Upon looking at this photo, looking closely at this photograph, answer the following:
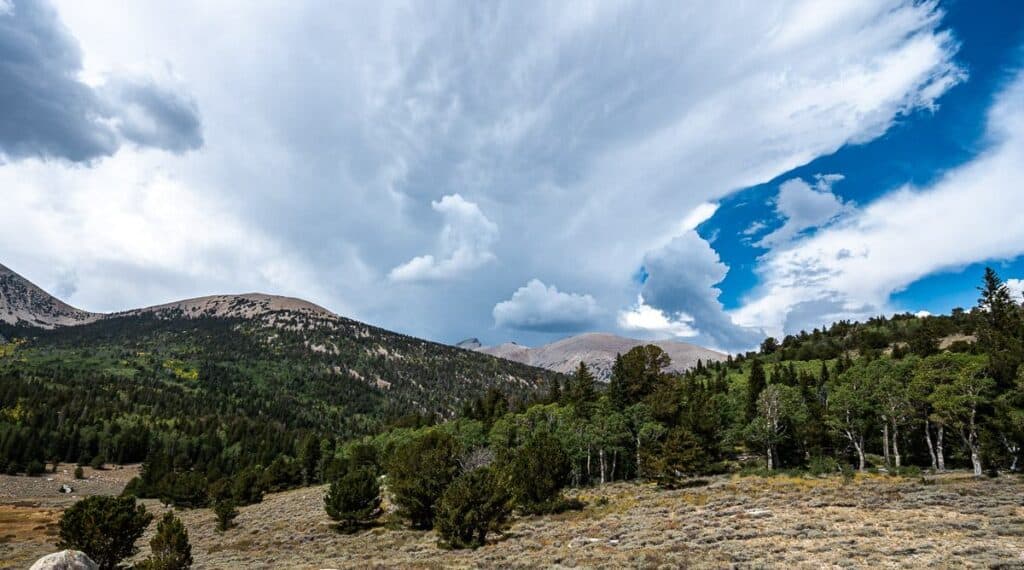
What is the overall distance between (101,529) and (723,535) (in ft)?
127

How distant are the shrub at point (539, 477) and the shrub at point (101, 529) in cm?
2992

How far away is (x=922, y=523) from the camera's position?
2530 cm

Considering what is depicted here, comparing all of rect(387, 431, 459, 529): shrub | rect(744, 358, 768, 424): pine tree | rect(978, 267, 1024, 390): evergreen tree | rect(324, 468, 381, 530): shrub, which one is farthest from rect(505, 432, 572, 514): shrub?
rect(978, 267, 1024, 390): evergreen tree

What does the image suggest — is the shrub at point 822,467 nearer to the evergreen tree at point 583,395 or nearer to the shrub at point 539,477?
the shrub at point 539,477

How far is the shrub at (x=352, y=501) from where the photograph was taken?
47469mm

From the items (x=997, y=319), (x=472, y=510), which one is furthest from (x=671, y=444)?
(x=997, y=319)

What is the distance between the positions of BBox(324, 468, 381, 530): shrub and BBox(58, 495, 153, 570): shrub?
1881cm

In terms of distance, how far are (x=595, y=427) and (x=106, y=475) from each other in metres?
150

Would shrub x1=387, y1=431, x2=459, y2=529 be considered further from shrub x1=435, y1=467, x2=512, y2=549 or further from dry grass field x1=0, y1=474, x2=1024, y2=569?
shrub x1=435, y1=467, x2=512, y2=549

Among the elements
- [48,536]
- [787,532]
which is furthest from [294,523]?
[787,532]

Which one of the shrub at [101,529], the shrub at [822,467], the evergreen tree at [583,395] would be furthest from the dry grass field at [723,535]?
the evergreen tree at [583,395]

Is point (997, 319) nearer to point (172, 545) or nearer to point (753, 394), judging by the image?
point (753, 394)

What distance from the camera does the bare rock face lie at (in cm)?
1772

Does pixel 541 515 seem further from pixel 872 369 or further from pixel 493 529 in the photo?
pixel 872 369
